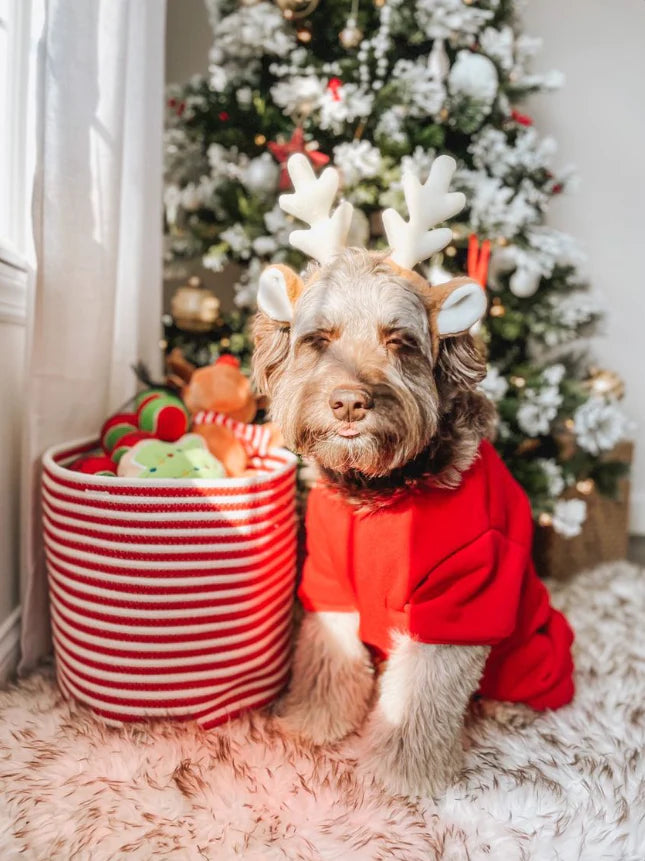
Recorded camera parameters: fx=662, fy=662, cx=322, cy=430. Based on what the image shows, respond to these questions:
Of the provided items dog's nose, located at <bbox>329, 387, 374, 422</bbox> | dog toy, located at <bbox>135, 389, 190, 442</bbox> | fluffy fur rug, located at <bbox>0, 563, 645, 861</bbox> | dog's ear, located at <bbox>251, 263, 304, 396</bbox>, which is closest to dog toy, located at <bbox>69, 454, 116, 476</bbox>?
dog toy, located at <bbox>135, 389, 190, 442</bbox>

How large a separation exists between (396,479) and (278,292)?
0.39 meters

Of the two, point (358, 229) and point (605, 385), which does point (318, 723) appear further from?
point (605, 385)

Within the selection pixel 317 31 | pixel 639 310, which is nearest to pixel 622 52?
pixel 639 310

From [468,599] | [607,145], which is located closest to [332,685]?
[468,599]

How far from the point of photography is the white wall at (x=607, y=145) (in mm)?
2594

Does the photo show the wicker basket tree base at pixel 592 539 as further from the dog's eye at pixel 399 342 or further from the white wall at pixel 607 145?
the dog's eye at pixel 399 342

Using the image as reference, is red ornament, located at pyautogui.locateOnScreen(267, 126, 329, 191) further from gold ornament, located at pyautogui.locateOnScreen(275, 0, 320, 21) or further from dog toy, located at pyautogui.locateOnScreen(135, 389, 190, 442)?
dog toy, located at pyautogui.locateOnScreen(135, 389, 190, 442)

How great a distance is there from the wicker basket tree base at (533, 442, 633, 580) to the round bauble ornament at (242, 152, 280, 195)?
1.40 metres

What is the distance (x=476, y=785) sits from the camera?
1.23 m

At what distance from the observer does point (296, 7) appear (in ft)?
6.28

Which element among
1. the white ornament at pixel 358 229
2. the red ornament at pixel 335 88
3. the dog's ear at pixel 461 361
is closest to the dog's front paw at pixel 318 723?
the dog's ear at pixel 461 361

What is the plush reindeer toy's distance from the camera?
3.53ft

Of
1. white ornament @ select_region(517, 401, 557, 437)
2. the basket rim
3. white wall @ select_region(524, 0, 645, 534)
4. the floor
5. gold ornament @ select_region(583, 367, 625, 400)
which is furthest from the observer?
the floor

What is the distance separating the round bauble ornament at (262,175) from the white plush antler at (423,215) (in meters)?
0.85
